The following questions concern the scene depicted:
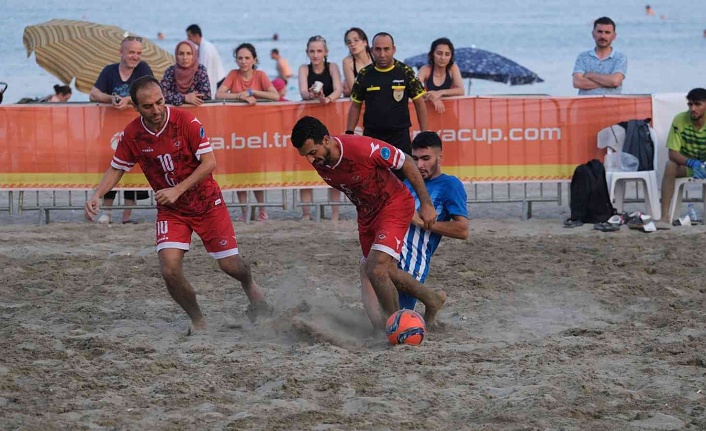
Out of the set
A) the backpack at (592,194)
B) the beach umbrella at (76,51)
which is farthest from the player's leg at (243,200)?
the beach umbrella at (76,51)

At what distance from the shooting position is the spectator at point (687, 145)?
11688 mm

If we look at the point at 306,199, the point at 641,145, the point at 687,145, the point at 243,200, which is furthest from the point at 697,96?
the point at 243,200

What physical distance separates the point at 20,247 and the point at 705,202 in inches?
281

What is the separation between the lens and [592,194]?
38.8 feet

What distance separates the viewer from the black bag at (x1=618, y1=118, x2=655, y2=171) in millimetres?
11977

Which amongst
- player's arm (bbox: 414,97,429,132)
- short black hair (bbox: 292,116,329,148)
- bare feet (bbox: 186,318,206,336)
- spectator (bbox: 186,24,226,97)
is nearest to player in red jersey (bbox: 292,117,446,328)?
short black hair (bbox: 292,116,329,148)

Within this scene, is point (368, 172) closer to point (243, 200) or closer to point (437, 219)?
point (437, 219)

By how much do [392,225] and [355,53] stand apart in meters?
4.95

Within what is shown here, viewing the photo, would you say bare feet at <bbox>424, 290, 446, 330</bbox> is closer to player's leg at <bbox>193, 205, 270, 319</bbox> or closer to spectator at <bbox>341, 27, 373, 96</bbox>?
player's leg at <bbox>193, 205, 270, 319</bbox>

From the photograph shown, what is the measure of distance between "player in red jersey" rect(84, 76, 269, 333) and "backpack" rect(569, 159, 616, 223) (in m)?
5.31

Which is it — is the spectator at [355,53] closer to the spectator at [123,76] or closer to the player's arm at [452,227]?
the spectator at [123,76]

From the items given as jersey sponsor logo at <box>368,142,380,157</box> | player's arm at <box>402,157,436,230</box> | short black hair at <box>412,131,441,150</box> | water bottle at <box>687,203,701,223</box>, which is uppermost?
short black hair at <box>412,131,441,150</box>

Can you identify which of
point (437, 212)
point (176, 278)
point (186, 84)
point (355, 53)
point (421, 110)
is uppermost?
point (355, 53)

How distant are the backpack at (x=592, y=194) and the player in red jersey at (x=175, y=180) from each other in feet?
17.4
